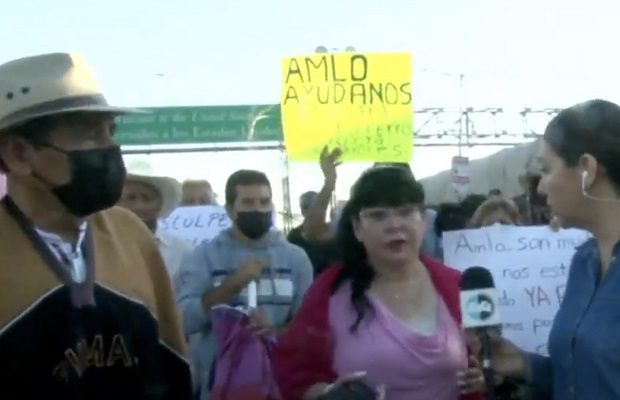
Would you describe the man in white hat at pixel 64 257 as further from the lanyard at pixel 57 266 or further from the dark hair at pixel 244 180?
the dark hair at pixel 244 180

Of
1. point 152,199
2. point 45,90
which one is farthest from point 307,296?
point 152,199

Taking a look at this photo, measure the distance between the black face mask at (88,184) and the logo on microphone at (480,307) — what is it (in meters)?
1.17

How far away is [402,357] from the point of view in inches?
170

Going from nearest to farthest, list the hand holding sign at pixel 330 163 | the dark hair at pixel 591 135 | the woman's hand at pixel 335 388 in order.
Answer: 1. the dark hair at pixel 591 135
2. the woman's hand at pixel 335 388
3. the hand holding sign at pixel 330 163

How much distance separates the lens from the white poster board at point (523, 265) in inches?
214

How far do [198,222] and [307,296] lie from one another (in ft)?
13.0

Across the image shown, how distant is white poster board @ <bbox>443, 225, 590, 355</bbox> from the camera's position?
5438 millimetres

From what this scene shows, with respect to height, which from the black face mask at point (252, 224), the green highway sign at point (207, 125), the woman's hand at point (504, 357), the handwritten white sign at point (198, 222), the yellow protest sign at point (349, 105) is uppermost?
the green highway sign at point (207, 125)

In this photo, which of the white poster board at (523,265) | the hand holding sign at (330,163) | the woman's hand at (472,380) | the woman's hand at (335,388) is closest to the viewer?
the woman's hand at (472,380)

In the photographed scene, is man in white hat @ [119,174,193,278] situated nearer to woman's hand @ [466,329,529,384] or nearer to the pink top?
the pink top

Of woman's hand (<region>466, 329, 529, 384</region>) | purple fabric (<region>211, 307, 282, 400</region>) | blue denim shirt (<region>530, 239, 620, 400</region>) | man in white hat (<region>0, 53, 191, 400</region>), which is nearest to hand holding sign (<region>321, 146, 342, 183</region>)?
purple fabric (<region>211, 307, 282, 400</region>)

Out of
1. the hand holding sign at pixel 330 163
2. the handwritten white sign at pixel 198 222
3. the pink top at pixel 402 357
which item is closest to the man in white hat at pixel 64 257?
the pink top at pixel 402 357

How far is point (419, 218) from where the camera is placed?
15.0 feet

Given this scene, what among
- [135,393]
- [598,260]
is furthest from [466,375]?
[135,393]
